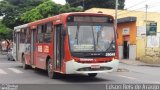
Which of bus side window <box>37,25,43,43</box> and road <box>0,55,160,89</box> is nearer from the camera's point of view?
road <box>0,55,160,89</box>

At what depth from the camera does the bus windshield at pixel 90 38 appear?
18441 millimetres

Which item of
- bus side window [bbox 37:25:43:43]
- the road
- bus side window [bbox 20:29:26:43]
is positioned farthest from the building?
bus side window [bbox 37:25:43:43]

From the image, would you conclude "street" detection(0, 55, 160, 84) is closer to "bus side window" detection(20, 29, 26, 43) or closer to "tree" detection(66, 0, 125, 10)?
"bus side window" detection(20, 29, 26, 43)

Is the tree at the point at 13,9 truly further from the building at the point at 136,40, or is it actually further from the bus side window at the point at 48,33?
the bus side window at the point at 48,33

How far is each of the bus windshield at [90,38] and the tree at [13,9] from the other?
3603cm

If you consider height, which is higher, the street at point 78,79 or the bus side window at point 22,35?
the bus side window at point 22,35

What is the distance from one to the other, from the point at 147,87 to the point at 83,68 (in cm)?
314

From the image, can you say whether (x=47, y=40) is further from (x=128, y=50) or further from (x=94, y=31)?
Result: (x=128, y=50)

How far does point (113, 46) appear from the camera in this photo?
19.0 metres

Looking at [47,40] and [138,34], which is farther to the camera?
[138,34]

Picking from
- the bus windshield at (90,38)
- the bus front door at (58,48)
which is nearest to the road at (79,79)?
the bus front door at (58,48)

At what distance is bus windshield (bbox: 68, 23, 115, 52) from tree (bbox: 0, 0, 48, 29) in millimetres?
36028

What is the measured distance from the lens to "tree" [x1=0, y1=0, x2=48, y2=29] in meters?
54.8

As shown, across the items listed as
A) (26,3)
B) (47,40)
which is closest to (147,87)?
(47,40)
